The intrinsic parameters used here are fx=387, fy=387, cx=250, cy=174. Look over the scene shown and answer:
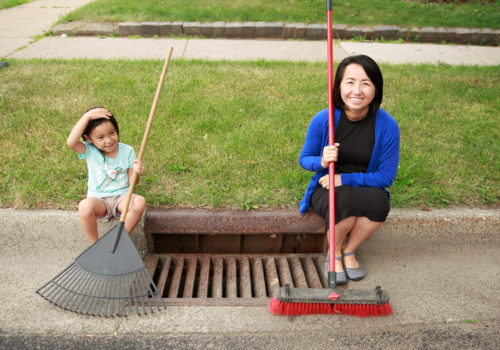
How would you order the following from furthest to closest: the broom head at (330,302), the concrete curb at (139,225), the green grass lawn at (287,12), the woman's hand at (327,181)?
the green grass lawn at (287,12), the concrete curb at (139,225), the woman's hand at (327,181), the broom head at (330,302)

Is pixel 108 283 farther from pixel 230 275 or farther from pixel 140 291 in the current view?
pixel 230 275

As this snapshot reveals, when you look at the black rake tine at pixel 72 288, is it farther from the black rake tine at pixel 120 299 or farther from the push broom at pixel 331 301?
the push broom at pixel 331 301

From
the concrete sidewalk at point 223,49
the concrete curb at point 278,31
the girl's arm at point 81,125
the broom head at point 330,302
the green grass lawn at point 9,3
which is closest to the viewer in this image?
the broom head at point 330,302

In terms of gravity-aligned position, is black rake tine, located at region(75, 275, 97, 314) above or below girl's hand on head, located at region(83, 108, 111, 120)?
below

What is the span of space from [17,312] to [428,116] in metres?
3.76

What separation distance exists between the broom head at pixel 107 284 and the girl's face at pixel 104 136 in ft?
1.65

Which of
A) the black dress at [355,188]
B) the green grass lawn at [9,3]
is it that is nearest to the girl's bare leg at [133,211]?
the black dress at [355,188]

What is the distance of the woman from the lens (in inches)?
86.0

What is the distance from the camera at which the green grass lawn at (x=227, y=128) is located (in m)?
2.79

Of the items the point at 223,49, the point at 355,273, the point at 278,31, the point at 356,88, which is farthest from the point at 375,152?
the point at 278,31

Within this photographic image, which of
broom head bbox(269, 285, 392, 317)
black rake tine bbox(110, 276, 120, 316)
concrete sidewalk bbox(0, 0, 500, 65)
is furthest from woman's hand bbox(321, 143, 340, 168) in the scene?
concrete sidewalk bbox(0, 0, 500, 65)

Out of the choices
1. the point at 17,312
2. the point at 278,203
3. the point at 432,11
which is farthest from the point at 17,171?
the point at 432,11

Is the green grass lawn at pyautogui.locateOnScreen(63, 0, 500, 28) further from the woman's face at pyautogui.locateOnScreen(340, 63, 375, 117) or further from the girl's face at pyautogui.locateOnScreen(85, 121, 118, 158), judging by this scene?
the woman's face at pyautogui.locateOnScreen(340, 63, 375, 117)

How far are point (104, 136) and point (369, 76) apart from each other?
5.21 feet
